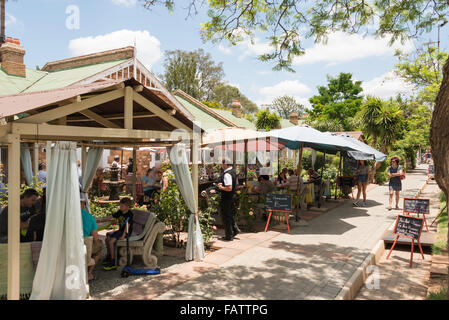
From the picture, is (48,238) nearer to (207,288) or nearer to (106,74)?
(207,288)

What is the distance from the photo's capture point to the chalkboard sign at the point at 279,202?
321 inches

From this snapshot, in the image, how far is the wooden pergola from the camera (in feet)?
12.4

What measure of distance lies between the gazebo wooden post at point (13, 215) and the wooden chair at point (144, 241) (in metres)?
1.88

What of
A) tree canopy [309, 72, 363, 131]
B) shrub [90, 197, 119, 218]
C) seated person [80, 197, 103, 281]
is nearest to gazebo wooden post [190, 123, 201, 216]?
seated person [80, 197, 103, 281]

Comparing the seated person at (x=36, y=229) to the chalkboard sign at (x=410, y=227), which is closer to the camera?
the seated person at (x=36, y=229)

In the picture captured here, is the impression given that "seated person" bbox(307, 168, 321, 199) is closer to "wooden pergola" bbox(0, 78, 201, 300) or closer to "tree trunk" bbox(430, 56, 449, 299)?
"wooden pergola" bbox(0, 78, 201, 300)

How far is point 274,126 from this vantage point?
85.6 ft

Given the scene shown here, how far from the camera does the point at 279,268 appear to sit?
5605 mm

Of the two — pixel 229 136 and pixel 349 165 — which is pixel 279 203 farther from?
pixel 349 165

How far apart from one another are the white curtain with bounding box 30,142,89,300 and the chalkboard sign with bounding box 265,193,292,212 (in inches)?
201

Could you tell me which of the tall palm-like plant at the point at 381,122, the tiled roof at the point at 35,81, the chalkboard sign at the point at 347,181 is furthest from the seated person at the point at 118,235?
the tall palm-like plant at the point at 381,122

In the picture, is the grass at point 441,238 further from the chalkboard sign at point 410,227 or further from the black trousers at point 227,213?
the black trousers at point 227,213

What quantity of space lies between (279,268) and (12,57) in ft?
45.5

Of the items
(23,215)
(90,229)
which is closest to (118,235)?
(90,229)
